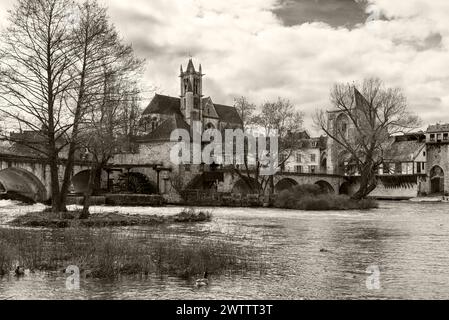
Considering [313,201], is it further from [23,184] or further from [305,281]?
[305,281]

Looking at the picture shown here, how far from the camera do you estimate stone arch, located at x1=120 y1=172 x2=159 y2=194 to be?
6284cm

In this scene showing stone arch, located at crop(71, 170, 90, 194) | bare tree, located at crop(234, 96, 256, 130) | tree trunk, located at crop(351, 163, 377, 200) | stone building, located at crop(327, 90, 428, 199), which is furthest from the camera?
stone building, located at crop(327, 90, 428, 199)

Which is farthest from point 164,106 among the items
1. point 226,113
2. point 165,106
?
point 226,113

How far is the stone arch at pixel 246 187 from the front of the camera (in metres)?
58.7

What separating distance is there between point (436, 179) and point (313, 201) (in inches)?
1897

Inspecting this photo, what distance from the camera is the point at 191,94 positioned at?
3565 inches

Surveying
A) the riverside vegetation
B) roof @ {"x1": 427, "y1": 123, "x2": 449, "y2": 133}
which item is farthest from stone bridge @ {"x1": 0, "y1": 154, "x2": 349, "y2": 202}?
the riverside vegetation

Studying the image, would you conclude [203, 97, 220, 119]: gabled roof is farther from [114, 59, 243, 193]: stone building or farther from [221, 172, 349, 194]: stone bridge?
[221, 172, 349, 194]: stone bridge

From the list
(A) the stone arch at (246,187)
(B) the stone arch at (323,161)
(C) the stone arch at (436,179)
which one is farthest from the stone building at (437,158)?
(A) the stone arch at (246,187)

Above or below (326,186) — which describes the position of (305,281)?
below

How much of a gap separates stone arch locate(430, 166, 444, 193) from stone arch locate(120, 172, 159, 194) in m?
44.2
